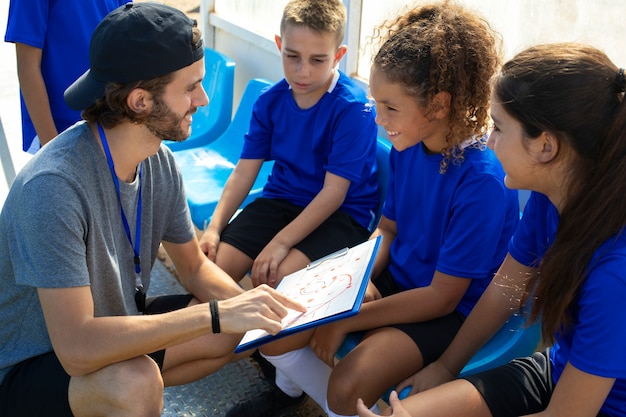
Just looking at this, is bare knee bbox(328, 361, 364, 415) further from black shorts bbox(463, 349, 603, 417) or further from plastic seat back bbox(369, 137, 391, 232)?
plastic seat back bbox(369, 137, 391, 232)

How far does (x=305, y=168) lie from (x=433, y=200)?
0.81m

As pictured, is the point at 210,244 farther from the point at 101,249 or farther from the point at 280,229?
the point at 101,249

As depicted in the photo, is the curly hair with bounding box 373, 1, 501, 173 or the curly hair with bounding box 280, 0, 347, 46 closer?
the curly hair with bounding box 373, 1, 501, 173

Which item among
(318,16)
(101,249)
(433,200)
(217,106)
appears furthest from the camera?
(217,106)

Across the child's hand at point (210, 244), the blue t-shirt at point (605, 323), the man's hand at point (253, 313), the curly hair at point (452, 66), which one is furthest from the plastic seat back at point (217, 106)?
the blue t-shirt at point (605, 323)

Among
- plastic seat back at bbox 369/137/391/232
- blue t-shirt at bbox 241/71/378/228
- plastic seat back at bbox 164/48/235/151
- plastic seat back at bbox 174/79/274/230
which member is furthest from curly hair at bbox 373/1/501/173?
plastic seat back at bbox 164/48/235/151

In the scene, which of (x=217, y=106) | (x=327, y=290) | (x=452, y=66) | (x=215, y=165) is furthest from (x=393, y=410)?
(x=217, y=106)

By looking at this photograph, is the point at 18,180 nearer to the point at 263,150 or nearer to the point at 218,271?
the point at 218,271

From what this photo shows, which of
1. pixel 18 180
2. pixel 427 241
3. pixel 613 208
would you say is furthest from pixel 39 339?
pixel 613 208

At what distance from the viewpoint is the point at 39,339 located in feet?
6.61

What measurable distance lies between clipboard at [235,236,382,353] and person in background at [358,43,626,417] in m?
0.26

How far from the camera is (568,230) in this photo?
65.4 inches

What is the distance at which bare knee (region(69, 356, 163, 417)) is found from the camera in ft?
6.26

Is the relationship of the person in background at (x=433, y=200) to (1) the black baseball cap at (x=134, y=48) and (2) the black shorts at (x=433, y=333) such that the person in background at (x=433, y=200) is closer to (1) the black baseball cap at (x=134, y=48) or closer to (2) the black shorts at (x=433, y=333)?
(2) the black shorts at (x=433, y=333)
